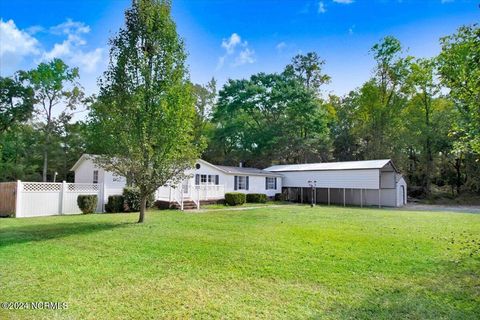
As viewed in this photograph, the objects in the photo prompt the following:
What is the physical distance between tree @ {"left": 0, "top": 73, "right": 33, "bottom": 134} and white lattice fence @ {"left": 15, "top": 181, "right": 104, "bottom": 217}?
17513 millimetres

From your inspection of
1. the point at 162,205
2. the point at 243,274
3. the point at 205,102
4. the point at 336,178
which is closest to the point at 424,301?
the point at 243,274

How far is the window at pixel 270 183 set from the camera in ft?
93.1

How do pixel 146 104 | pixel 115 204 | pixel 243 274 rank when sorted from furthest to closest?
pixel 115 204 < pixel 146 104 < pixel 243 274

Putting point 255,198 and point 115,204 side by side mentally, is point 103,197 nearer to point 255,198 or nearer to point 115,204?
point 115,204

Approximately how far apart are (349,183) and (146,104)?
19.4 m

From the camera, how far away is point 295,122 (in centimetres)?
3678

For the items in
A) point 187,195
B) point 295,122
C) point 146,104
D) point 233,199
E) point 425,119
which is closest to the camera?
point 146,104

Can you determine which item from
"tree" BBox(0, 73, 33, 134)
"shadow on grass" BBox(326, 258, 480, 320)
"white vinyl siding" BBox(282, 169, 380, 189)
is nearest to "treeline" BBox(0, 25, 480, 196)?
"tree" BBox(0, 73, 33, 134)

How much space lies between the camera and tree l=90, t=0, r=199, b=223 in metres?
10.8

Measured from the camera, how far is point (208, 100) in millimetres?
41812

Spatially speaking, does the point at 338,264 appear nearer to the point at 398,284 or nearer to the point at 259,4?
the point at 398,284

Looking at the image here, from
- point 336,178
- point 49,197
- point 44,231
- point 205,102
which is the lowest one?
point 44,231

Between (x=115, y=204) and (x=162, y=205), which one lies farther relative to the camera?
(x=162, y=205)

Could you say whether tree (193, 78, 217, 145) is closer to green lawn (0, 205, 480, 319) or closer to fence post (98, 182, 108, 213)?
fence post (98, 182, 108, 213)
